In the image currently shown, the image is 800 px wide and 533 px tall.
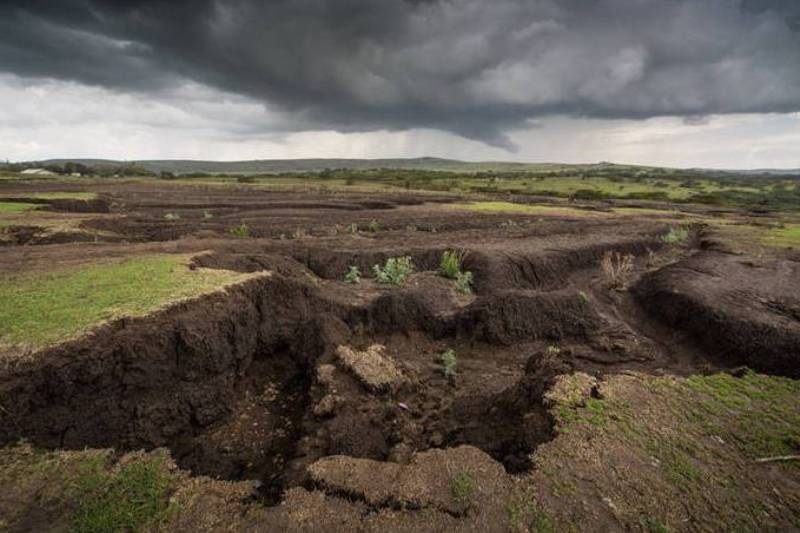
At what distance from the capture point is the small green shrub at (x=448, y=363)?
11.0 m

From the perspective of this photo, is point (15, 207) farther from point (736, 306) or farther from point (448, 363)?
point (736, 306)

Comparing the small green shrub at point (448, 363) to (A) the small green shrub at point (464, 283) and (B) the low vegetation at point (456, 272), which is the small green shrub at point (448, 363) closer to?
(A) the small green shrub at point (464, 283)

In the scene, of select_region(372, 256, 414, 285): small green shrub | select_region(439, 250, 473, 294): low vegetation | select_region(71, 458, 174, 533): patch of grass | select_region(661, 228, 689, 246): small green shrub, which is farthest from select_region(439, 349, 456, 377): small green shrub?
select_region(661, 228, 689, 246): small green shrub

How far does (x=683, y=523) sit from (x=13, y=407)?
28.6 feet

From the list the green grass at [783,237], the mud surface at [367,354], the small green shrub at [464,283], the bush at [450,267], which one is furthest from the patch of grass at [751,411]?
the green grass at [783,237]

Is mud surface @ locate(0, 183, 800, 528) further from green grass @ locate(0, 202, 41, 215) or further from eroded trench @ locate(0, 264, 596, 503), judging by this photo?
green grass @ locate(0, 202, 41, 215)

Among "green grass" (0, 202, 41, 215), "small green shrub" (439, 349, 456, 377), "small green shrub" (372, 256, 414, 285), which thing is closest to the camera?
"small green shrub" (439, 349, 456, 377)

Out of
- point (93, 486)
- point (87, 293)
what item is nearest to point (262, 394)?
point (87, 293)

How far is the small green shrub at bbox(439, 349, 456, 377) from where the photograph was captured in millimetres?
10980

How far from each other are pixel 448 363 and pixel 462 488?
529 centimetres

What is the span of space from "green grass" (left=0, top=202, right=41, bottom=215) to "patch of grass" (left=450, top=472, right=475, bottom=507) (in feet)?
90.2

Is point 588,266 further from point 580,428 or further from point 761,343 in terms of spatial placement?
point 580,428

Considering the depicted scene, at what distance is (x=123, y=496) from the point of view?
18.9 ft

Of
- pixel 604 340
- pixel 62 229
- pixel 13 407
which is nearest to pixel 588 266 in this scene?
pixel 604 340
